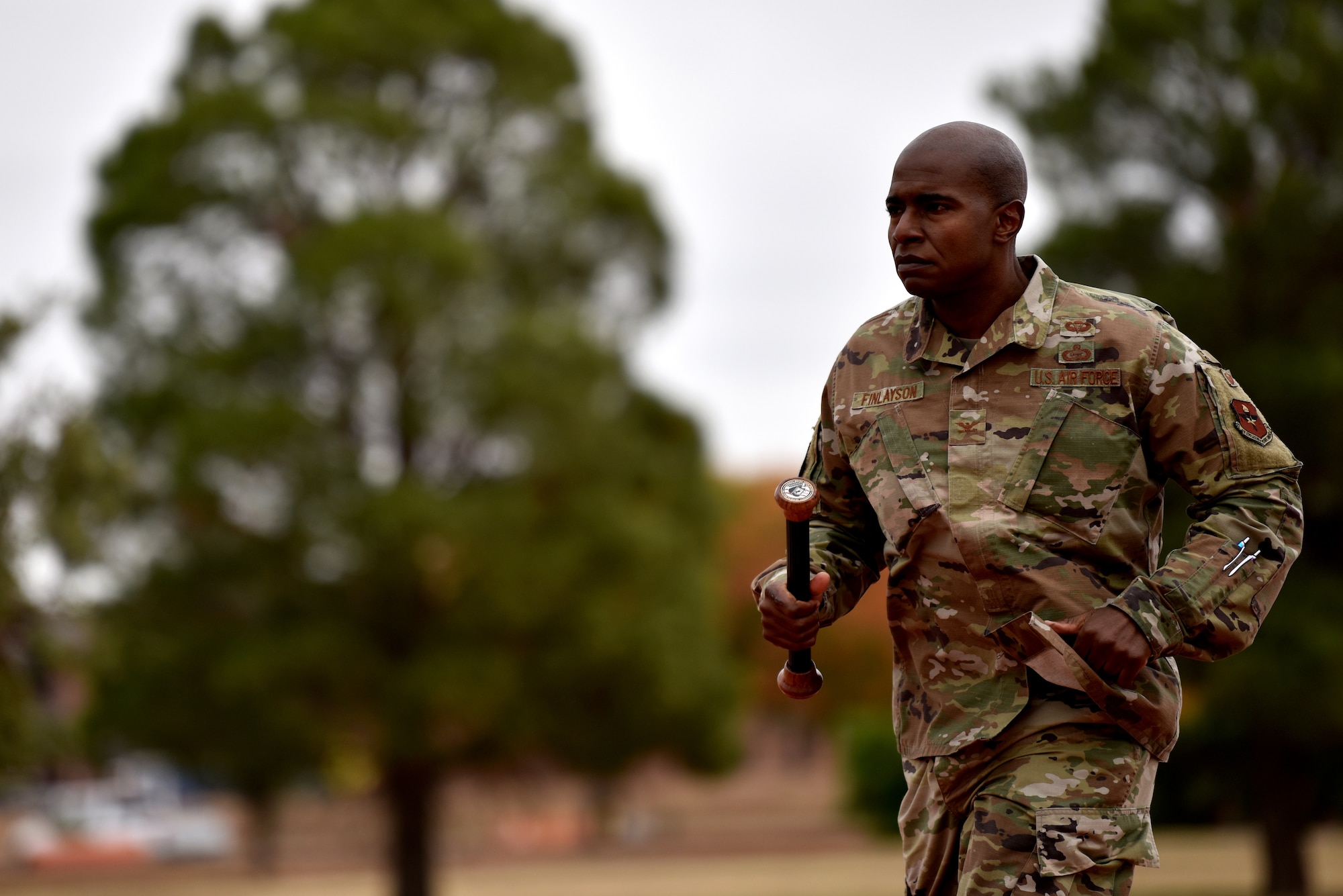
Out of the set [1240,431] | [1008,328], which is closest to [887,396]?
[1008,328]

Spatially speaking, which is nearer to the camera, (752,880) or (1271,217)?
(1271,217)

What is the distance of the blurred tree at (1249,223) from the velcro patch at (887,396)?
45.6 feet

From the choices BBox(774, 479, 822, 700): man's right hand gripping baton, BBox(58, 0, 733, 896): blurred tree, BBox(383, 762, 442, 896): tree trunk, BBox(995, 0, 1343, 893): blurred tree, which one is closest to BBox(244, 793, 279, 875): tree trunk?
BBox(58, 0, 733, 896): blurred tree

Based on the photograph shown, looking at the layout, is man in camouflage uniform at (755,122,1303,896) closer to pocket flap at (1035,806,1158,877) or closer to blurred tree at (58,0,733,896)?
pocket flap at (1035,806,1158,877)

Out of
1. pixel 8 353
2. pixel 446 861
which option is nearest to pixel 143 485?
pixel 8 353

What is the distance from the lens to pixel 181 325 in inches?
901

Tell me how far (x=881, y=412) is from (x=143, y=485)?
19.2 m

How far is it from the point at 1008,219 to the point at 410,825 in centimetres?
2075

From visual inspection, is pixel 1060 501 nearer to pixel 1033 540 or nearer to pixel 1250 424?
pixel 1033 540


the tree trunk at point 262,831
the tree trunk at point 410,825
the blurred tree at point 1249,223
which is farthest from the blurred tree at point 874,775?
the blurred tree at point 1249,223

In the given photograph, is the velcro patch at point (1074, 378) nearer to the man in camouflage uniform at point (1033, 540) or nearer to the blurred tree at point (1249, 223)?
the man in camouflage uniform at point (1033, 540)

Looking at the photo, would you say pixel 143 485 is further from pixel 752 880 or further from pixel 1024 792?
pixel 1024 792

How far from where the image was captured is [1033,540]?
384cm

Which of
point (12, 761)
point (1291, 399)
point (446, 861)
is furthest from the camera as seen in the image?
point (446, 861)
